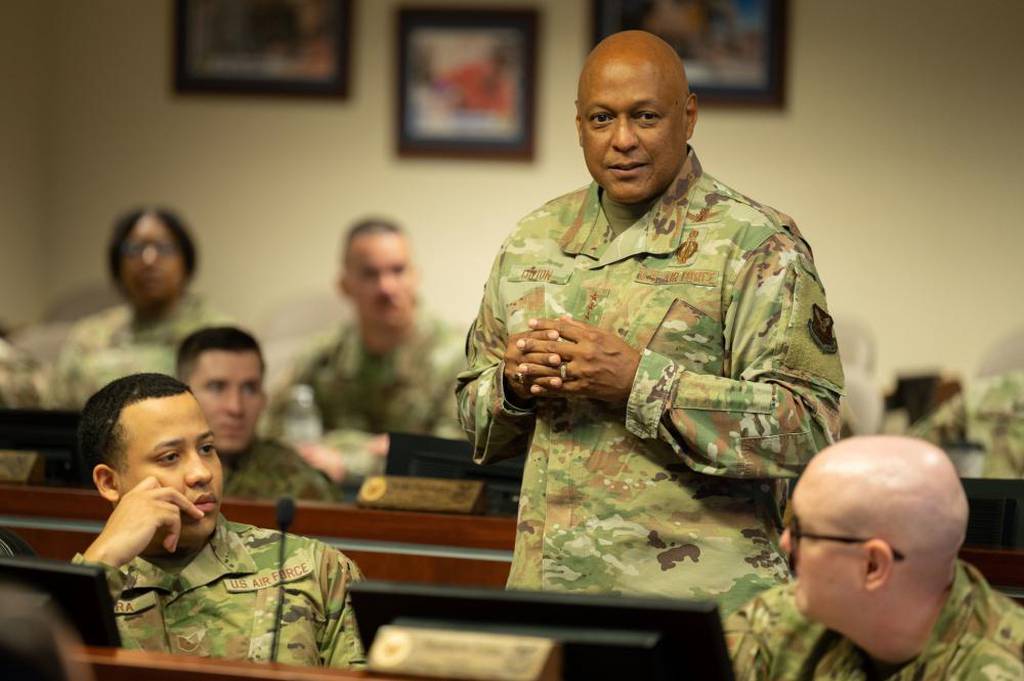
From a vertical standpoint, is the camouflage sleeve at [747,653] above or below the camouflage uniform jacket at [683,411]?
below

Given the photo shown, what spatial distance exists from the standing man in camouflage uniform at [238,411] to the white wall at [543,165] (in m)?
2.36

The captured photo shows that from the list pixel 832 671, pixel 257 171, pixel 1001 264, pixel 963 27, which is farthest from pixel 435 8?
pixel 832 671

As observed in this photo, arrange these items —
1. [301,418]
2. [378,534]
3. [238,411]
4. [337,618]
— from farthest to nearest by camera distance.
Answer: [301,418], [238,411], [378,534], [337,618]

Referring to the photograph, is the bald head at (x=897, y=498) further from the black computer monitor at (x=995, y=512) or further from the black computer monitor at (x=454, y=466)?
the black computer monitor at (x=454, y=466)

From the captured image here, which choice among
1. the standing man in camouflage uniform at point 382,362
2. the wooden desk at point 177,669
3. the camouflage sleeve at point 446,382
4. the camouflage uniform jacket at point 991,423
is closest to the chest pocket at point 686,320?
the wooden desk at point 177,669

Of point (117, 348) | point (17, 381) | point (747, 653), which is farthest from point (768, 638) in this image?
point (117, 348)

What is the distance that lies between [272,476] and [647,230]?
168cm

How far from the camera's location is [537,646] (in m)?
1.49

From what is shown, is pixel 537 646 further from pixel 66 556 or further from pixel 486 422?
pixel 66 556

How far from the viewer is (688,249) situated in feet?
7.32

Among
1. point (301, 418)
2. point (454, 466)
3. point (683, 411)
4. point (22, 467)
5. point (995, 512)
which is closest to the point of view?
point (683, 411)

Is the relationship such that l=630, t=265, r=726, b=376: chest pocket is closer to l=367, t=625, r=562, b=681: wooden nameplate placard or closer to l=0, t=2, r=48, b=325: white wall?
l=367, t=625, r=562, b=681: wooden nameplate placard

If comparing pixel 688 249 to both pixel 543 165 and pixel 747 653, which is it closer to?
pixel 747 653

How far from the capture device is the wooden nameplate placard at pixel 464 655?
147 centimetres
